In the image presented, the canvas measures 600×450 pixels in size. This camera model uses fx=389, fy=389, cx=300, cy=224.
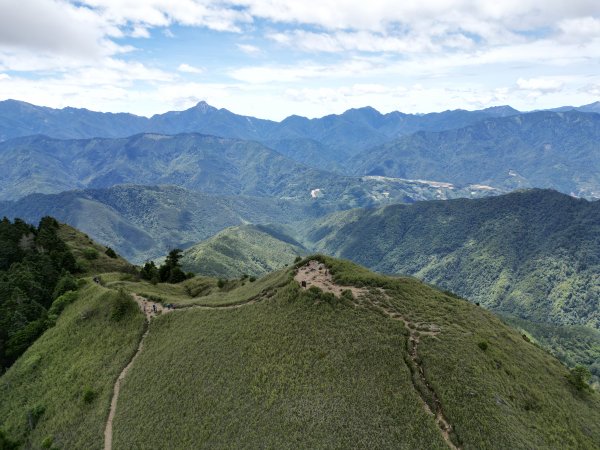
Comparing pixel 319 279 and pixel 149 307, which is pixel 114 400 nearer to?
pixel 149 307

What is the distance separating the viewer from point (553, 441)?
50.9 meters

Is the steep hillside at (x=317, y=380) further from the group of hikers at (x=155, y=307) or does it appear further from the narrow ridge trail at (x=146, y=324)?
the group of hikers at (x=155, y=307)

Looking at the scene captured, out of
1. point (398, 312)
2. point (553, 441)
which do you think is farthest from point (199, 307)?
point (553, 441)

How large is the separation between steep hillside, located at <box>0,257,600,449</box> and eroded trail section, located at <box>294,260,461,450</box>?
0.20m

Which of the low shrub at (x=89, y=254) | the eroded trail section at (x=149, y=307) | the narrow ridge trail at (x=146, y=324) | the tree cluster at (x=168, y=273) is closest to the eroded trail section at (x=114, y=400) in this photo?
the narrow ridge trail at (x=146, y=324)

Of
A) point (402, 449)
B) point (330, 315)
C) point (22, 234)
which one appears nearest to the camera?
point (402, 449)

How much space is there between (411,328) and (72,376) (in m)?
62.4

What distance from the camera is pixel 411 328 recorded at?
204 ft

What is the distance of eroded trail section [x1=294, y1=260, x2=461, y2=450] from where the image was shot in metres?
49.2

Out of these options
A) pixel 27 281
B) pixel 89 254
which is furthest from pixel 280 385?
pixel 89 254

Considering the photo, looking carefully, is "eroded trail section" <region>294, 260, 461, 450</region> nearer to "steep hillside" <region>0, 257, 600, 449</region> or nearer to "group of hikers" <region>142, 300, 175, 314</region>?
"steep hillside" <region>0, 257, 600, 449</region>

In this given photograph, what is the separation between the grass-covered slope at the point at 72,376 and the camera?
207 feet

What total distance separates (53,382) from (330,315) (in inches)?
2150

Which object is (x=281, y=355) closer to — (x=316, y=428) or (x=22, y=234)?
(x=316, y=428)
